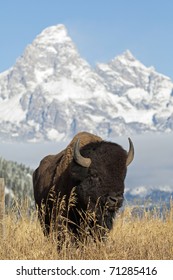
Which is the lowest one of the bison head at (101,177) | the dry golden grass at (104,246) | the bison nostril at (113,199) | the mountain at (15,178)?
the dry golden grass at (104,246)

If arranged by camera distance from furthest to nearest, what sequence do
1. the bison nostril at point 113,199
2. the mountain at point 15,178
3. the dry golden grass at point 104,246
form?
the mountain at point 15,178 → the bison nostril at point 113,199 → the dry golden grass at point 104,246

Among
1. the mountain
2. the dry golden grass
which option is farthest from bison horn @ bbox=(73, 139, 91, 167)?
the mountain

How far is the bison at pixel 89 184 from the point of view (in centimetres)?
1062

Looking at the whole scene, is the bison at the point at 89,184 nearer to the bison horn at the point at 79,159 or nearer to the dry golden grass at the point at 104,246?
the bison horn at the point at 79,159

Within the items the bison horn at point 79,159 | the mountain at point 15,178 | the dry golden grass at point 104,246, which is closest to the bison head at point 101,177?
the bison horn at point 79,159

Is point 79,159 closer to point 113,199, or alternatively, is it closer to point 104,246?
point 113,199

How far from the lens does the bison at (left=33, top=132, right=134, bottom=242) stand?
1062 cm

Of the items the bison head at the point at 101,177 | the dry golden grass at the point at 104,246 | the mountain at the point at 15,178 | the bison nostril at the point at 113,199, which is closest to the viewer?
the dry golden grass at the point at 104,246

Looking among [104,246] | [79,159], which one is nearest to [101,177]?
[79,159]

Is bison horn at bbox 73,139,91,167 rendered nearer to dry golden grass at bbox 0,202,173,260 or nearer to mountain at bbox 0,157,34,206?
dry golden grass at bbox 0,202,173,260

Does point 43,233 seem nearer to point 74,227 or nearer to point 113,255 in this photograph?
point 74,227

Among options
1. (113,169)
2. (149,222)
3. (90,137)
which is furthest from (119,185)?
(149,222)

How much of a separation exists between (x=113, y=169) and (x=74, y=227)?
1142mm
